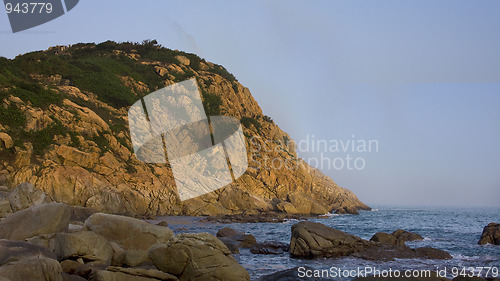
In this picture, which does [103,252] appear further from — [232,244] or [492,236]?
[492,236]

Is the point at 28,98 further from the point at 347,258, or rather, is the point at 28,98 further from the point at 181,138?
the point at 347,258

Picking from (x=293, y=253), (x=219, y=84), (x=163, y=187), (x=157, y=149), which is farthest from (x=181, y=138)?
A: (x=293, y=253)

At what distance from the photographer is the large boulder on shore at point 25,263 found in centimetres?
823

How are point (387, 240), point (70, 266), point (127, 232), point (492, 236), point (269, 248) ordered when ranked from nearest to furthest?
point (70, 266) → point (127, 232) → point (269, 248) → point (387, 240) → point (492, 236)

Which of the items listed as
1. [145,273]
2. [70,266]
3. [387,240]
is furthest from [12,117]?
[387,240]

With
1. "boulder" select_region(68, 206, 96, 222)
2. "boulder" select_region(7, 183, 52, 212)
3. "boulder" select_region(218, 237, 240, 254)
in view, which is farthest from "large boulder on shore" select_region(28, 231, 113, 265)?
"boulder" select_region(68, 206, 96, 222)

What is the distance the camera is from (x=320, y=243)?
1870cm

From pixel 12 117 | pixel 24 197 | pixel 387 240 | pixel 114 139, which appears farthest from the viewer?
pixel 114 139

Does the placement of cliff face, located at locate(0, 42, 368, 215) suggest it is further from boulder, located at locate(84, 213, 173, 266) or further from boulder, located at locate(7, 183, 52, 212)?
boulder, located at locate(84, 213, 173, 266)

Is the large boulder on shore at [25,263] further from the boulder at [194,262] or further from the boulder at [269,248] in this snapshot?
the boulder at [269,248]

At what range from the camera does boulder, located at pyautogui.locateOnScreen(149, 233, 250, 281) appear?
1146 cm

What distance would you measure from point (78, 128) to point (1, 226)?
33.5 meters

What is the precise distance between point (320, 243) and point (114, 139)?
34.9 m

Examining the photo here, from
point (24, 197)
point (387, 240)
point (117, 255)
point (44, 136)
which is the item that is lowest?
point (387, 240)
